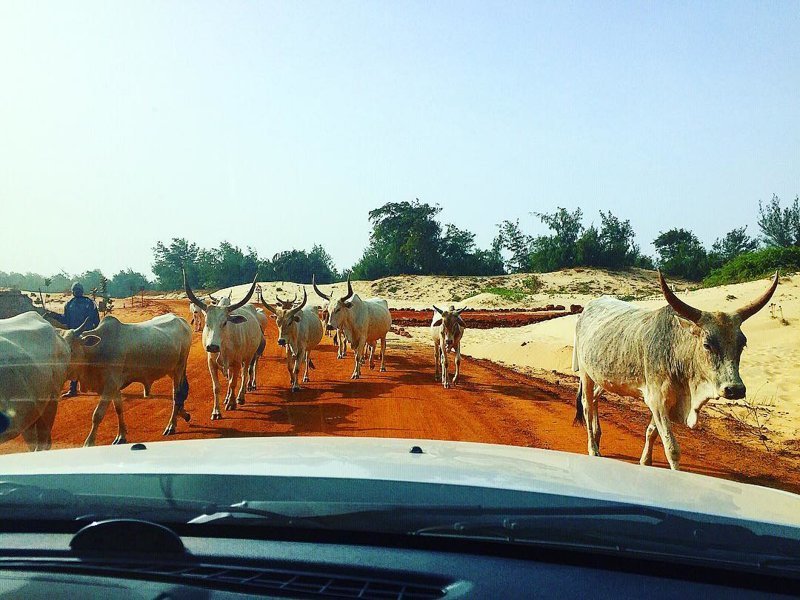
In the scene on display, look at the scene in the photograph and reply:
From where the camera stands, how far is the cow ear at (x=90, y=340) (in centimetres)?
923

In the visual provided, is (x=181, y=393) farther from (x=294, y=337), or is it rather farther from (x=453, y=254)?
(x=453, y=254)

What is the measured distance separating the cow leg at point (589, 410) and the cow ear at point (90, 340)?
6345mm

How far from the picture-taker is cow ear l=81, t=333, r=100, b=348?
30.3 ft

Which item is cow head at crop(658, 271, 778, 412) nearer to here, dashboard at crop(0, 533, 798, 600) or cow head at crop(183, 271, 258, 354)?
dashboard at crop(0, 533, 798, 600)

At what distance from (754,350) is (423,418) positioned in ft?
32.9

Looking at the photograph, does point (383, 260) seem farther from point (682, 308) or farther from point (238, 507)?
point (238, 507)

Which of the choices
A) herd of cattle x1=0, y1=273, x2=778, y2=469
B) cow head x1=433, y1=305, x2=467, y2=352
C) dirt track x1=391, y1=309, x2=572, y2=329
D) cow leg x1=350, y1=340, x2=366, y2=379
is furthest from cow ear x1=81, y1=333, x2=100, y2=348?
dirt track x1=391, y1=309, x2=572, y2=329

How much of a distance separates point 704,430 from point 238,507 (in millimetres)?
9889

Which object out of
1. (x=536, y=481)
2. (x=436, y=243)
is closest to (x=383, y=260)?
(x=436, y=243)

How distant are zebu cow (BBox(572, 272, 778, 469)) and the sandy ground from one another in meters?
2.99

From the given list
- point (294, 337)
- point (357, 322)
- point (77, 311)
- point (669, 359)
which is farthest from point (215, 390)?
point (669, 359)

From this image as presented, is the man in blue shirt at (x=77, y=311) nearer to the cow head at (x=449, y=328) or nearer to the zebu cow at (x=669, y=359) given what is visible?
the cow head at (x=449, y=328)

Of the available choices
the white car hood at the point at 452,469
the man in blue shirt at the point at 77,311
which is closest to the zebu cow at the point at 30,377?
the man in blue shirt at the point at 77,311

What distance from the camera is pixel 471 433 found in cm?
964
